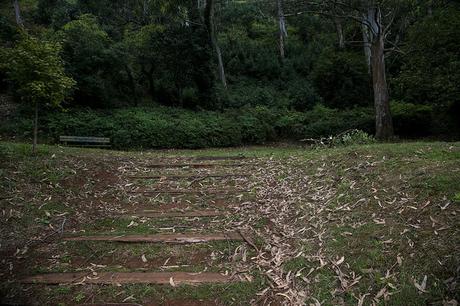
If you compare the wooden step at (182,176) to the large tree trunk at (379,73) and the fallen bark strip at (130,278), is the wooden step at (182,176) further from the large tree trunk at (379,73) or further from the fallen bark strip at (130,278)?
the large tree trunk at (379,73)

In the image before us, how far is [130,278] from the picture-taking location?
14.5 ft

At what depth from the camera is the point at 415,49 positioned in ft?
47.5

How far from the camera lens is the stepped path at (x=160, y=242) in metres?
4.43

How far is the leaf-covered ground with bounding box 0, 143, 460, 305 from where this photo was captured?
396 centimetres

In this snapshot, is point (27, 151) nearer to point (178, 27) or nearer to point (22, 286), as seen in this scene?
point (22, 286)

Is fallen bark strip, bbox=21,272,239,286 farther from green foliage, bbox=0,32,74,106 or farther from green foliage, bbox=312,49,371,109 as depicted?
green foliage, bbox=312,49,371,109

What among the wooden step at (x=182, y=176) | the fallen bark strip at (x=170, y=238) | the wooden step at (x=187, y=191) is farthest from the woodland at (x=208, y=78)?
the fallen bark strip at (x=170, y=238)

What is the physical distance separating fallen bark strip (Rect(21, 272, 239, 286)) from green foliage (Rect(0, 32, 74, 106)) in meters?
5.24

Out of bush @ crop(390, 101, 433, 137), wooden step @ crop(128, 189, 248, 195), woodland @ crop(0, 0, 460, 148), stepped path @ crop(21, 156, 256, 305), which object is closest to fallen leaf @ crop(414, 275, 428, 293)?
stepped path @ crop(21, 156, 256, 305)

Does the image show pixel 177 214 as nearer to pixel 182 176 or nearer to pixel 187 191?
pixel 187 191

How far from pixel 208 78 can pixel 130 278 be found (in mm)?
15681

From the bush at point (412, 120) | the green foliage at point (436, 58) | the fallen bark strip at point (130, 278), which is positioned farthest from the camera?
the bush at point (412, 120)

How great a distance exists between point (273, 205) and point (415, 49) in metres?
11.5

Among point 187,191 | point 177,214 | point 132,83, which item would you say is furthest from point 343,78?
point 177,214
